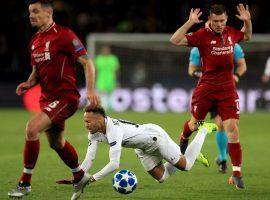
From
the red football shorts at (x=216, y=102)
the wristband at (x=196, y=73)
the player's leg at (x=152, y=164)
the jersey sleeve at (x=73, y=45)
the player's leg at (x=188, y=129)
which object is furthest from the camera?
the wristband at (x=196, y=73)

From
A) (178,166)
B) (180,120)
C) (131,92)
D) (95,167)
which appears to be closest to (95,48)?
(131,92)

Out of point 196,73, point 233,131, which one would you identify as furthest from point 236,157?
point 196,73

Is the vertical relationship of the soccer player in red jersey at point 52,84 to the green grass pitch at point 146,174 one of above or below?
above

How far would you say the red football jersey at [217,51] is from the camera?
9344 mm

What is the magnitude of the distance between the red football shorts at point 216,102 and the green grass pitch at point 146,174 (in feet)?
2.88

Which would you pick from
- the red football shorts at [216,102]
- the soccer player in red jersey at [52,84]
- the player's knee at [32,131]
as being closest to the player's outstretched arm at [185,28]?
the red football shorts at [216,102]

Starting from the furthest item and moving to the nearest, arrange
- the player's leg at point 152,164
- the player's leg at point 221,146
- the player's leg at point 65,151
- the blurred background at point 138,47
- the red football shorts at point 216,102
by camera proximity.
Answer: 1. the blurred background at point 138,47
2. the player's leg at point 221,146
3. the red football shorts at point 216,102
4. the player's leg at point 152,164
5. the player's leg at point 65,151

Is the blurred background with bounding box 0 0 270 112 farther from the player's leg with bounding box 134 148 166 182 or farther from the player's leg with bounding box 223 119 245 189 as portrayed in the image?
the player's leg with bounding box 134 148 166 182

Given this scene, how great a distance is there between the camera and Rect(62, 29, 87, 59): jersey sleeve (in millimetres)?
7918

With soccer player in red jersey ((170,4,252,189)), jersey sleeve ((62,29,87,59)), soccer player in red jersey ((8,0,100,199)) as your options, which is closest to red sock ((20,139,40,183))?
soccer player in red jersey ((8,0,100,199))

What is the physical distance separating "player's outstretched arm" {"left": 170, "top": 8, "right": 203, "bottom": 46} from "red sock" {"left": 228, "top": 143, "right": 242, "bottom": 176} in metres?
1.42

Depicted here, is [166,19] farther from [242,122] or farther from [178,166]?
→ [178,166]

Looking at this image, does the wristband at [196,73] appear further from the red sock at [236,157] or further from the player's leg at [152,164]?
the player's leg at [152,164]

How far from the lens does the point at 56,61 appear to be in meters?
8.05
